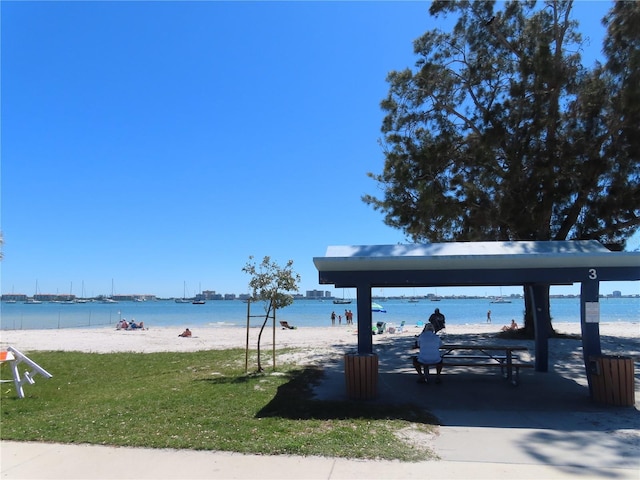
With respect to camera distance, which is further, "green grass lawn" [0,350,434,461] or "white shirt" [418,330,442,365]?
"white shirt" [418,330,442,365]

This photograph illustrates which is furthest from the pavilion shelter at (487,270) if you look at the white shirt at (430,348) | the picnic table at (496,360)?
the picnic table at (496,360)

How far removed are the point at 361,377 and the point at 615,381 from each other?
13.0ft

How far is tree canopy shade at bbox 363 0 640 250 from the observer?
15.5 metres

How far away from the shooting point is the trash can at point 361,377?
7980 millimetres

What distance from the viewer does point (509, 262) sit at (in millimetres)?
8062

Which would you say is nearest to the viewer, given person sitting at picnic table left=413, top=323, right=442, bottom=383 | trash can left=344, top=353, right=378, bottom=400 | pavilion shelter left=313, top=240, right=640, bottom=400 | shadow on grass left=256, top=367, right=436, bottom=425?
shadow on grass left=256, top=367, right=436, bottom=425

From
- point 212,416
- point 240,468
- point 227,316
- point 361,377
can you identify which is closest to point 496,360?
point 361,377

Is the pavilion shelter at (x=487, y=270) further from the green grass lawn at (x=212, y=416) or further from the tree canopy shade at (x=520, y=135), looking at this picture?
the tree canopy shade at (x=520, y=135)

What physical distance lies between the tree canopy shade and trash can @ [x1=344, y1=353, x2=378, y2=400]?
409 inches

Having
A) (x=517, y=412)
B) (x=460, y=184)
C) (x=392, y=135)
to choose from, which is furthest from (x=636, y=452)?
(x=392, y=135)

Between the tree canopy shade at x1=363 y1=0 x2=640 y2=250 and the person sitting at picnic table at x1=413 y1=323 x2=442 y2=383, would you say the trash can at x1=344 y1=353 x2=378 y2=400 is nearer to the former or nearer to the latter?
the person sitting at picnic table at x1=413 y1=323 x2=442 y2=383

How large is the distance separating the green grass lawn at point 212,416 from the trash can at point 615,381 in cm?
305

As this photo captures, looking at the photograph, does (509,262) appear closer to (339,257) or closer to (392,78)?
(339,257)

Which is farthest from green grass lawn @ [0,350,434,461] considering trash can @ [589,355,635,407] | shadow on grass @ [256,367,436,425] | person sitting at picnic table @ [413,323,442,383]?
trash can @ [589,355,635,407]
